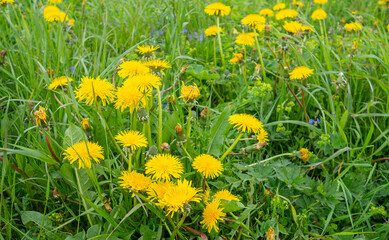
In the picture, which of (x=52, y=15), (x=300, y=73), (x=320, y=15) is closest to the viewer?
(x=300, y=73)

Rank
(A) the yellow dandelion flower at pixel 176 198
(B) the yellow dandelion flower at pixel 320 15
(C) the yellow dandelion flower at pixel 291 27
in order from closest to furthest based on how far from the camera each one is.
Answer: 1. (A) the yellow dandelion flower at pixel 176 198
2. (C) the yellow dandelion flower at pixel 291 27
3. (B) the yellow dandelion flower at pixel 320 15

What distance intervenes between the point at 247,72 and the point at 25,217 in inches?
56.8

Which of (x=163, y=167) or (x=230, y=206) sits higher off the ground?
(x=163, y=167)

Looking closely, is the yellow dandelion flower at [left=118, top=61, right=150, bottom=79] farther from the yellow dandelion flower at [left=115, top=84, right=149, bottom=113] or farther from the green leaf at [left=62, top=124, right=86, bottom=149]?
the green leaf at [left=62, top=124, right=86, bottom=149]

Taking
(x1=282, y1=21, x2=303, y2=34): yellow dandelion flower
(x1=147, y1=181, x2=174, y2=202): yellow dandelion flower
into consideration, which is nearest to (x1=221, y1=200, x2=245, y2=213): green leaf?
(x1=147, y1=181, x2=174, y2=202): yellow dandelion flower

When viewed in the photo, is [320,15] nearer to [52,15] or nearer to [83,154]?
[52,15]

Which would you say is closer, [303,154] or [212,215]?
[212,215]

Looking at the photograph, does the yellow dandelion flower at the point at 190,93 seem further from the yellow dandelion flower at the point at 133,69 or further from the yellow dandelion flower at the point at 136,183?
the yellow dandelion flower at the point at 136,183

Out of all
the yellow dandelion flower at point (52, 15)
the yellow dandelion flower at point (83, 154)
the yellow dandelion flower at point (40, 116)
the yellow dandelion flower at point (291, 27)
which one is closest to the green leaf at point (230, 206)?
the yellow dandelion flower at point (83, 154)

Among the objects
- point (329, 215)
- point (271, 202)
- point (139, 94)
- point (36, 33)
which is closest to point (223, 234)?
point (271, 202)

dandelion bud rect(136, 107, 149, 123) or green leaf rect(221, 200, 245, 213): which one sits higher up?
dandelion bud rect(136, 107, 149, 123)

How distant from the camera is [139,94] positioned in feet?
3.78

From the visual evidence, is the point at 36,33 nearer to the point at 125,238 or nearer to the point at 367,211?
the point at 125,238

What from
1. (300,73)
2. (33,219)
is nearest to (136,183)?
(33,219)
